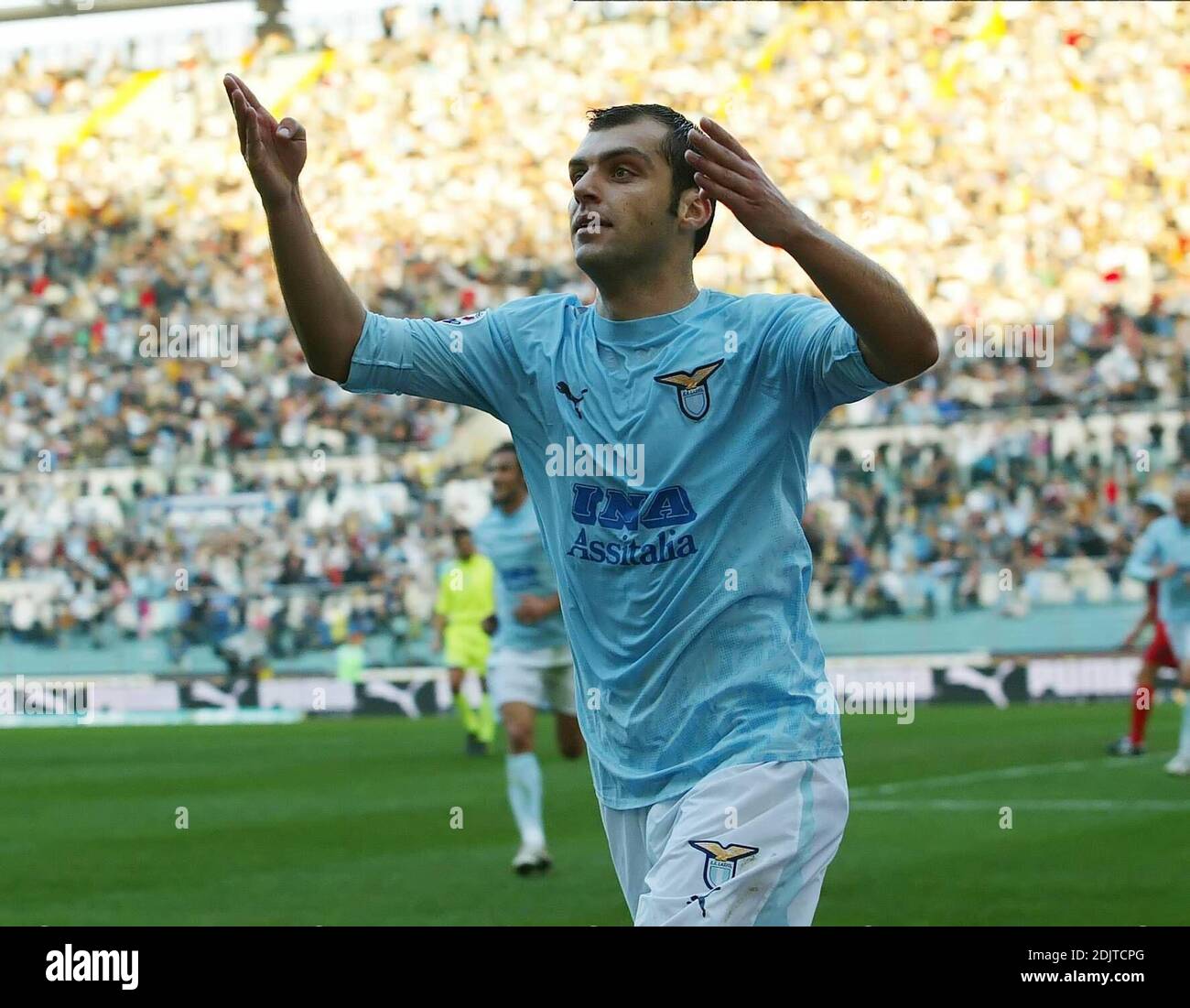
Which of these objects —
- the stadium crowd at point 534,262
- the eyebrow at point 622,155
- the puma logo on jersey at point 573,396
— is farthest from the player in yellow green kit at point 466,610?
the eyebrow at point 622,155

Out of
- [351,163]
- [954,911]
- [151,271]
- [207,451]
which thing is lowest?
[954,911]

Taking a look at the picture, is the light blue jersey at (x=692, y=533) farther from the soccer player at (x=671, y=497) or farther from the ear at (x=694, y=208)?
the ear at (x=694, y=208)

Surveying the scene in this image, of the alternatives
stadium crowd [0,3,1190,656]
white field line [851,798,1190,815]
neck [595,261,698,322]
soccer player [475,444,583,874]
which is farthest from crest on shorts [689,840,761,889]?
stadium crowd [0,3,1190,656]

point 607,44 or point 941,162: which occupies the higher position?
point 607,44

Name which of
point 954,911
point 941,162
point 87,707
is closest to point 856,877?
point 954,911

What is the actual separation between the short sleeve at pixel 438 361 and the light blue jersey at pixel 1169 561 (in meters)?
10.7

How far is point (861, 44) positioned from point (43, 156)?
13.0 m

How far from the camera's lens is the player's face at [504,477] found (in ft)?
36.8

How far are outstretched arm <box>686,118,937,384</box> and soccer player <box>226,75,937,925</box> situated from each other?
108 mm

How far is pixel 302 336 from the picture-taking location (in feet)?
12.4

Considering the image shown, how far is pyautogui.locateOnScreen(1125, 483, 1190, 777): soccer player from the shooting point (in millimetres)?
13672

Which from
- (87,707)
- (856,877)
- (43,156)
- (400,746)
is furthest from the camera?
(43,156)

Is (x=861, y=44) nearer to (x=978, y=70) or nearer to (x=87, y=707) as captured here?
(x=978, y=70)

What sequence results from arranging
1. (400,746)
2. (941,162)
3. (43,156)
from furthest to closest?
(43,156), (941,162), (400,746)
